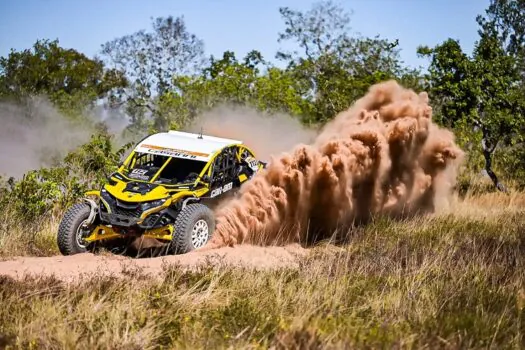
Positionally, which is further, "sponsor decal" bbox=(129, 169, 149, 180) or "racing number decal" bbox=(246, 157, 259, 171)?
"racing number decal" bbox=(246, 157, 259, 171)

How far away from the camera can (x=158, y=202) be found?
10.9 meters

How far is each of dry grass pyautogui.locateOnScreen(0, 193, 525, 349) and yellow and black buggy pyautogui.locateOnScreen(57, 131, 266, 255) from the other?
82.3 inches

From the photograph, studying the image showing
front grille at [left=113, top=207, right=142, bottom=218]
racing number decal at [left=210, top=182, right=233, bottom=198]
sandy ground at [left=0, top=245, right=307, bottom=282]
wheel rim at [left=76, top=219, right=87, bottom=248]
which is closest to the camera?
sandy ground at [left=0, top=245, right=307, bottom=282]

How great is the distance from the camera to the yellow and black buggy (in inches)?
426

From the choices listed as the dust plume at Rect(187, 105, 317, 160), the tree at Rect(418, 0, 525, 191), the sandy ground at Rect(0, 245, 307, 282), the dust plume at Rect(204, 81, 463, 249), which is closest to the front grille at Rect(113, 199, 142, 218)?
the sandy ground at Rect(0, 245, 307, 282)

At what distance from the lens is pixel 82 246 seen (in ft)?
36.4

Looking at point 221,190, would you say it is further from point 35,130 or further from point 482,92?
point 35,130

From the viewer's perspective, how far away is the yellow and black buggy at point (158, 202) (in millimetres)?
10828

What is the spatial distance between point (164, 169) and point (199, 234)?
1.50 meters

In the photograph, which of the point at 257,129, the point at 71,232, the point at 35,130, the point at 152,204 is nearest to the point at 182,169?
the point at 152,204

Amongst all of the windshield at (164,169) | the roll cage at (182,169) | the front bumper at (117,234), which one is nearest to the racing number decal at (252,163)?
the roll cage at (182,169)

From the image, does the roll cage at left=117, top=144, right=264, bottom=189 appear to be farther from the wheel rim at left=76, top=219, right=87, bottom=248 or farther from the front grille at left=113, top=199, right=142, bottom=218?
the wheel rim at left=76, top=219, right=87, bottom=248

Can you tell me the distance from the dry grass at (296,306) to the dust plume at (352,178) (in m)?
2.18

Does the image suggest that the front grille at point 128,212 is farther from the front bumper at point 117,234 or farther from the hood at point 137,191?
the front bumper at point 117,234
